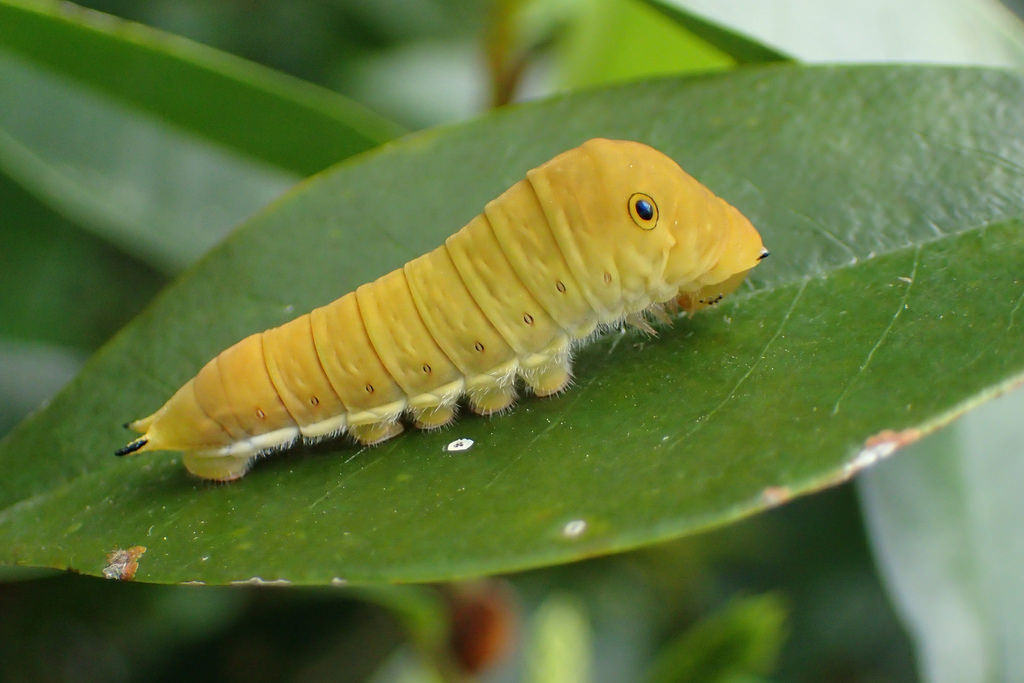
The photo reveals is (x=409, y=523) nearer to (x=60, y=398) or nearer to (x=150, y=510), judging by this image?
(x=150, y=510)

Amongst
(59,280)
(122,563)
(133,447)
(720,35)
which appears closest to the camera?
(122,563)

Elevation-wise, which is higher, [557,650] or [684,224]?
[684,224]

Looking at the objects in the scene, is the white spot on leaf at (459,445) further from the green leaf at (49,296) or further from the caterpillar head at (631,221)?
the green leaf at (49,296)

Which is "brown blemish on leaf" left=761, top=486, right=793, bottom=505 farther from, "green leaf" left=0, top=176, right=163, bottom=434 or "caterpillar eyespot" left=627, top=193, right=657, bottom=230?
"green leaf" left=0, top=176, right=163, bottom=434

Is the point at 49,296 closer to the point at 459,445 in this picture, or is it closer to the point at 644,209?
the point at 459,445

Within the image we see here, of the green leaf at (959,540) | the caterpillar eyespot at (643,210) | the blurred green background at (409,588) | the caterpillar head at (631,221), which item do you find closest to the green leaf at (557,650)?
the blurred green background at (409,588)

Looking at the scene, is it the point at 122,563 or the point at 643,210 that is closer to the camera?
the point at 122,563

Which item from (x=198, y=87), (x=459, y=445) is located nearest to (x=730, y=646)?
(x=459, y=445)
